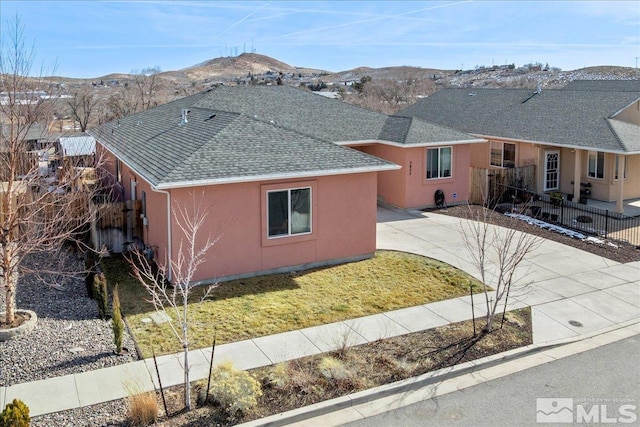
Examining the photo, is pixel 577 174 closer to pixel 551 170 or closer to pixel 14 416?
pixel 551 170

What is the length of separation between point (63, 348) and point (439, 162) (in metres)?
17.1

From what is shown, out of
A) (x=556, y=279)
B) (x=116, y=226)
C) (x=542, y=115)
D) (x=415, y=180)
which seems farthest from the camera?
(x=542, y=115)

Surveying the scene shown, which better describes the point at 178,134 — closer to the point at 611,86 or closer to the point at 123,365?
the point at 123,365

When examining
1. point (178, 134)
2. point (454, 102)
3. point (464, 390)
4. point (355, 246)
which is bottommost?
point (464, 390)

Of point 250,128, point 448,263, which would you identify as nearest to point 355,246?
point 448,263

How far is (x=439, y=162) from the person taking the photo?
918 inches

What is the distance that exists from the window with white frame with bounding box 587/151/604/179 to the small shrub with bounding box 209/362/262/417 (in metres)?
21.5

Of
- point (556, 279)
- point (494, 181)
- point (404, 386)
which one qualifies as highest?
point (494, 181)

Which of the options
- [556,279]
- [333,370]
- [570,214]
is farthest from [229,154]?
[570,214]

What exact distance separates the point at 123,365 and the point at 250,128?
892 centimetres

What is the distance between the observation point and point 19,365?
9.54m

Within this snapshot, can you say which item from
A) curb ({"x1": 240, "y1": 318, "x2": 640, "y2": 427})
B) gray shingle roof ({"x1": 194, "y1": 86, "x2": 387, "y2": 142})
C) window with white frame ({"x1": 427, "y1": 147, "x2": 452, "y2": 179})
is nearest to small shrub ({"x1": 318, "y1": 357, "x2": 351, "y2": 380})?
curb ({"x1": 240, "y1": 318, "x2": 640, "y2": 427})

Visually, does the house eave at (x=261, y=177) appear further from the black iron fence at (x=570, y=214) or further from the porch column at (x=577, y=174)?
the porch column at (x=577, y=174)

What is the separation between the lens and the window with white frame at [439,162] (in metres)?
23.1
